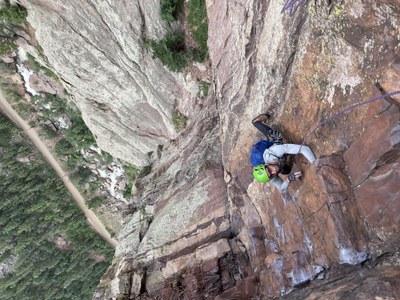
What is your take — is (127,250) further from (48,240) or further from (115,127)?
(48,240)

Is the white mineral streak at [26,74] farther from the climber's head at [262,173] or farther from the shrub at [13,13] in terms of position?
the climber's head at [262,173]


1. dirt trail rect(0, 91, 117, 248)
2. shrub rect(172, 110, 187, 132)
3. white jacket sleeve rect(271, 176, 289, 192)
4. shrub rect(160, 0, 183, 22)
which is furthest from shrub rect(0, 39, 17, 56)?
white jacket sleeve rect(271, 176, 289, 192)

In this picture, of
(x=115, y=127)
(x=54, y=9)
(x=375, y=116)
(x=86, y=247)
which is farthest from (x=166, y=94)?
(x=86, y=247)

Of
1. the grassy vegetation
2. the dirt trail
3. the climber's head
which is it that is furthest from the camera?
the dirt trail

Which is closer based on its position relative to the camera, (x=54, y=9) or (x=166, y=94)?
(x=54, y=9)

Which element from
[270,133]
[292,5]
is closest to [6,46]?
[270,133]

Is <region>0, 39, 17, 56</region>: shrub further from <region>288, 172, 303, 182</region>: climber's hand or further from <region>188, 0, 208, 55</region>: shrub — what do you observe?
<region>288, 172, 303, 182</region>: climber's hand
